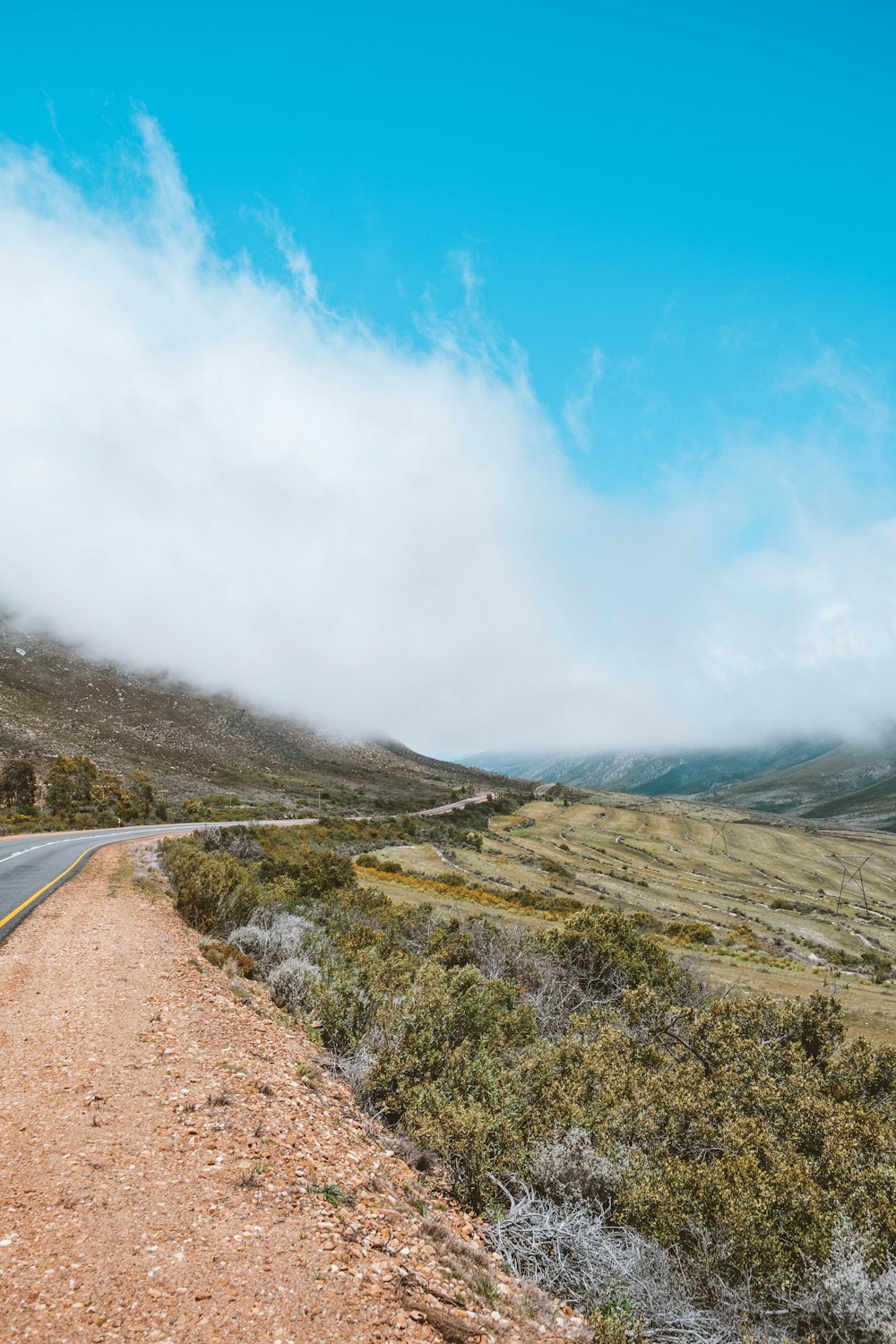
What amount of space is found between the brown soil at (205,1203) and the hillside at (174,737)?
64042 millimetres

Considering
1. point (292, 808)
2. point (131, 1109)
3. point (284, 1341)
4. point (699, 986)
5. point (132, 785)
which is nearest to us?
point (284, 1341)

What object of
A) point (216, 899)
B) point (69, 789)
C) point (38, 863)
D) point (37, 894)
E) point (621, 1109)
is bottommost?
point (621, 1109)

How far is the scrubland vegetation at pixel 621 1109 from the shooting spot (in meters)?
5.52

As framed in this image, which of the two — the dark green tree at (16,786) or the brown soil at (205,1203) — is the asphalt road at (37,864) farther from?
the dark green tree at (16,786)

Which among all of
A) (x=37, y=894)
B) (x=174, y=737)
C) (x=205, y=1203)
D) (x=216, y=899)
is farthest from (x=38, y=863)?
(x=174, y=737)

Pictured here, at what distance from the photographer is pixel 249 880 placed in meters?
18.9

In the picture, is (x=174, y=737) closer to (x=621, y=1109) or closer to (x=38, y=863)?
(x=38, y=863)

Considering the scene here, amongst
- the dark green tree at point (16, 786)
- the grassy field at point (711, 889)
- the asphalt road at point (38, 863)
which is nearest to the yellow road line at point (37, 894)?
the asphalt road at point (38, 863)

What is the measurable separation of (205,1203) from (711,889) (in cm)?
6185

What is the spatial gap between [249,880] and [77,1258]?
49.7ft

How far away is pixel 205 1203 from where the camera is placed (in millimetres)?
5230

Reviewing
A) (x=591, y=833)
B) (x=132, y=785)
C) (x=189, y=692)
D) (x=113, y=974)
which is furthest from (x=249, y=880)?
(x=189, y=692)

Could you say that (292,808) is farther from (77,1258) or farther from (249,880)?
(77,1258)

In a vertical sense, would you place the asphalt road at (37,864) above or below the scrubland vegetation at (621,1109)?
above
